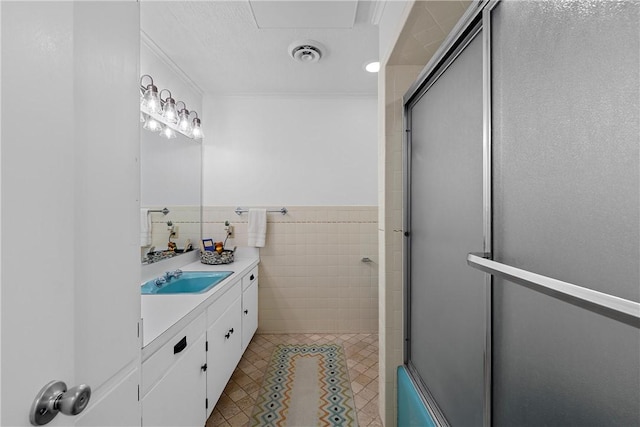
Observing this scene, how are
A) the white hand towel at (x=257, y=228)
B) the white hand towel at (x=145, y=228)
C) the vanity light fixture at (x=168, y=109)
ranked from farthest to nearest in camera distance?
1. the white hand towel at (x=257, y=228)
2. the vanity light fixture at (x=168, y=109)
3. the white hand towel at (x=145, y=228)

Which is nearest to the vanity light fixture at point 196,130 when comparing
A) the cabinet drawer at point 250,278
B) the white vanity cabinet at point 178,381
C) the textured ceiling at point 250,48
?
the textured ceiling at point 250,48

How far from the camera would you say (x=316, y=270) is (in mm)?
2775

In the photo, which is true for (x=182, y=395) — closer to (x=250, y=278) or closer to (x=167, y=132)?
(x=250, y=278)

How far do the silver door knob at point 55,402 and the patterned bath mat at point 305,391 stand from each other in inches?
58.0

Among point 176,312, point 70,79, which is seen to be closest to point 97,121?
point 70,79

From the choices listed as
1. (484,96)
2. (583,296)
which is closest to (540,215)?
(583,296)

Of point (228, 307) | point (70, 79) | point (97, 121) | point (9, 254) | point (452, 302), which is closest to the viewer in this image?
point (9, 254)

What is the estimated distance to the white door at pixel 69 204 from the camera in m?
0.40

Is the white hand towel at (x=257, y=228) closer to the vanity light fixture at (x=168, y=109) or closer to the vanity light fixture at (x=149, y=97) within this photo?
the vanity light fixture at (x=168, y=109)

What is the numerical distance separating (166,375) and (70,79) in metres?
1.09

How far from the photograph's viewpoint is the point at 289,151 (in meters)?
2.78

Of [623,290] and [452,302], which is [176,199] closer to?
[452,302]

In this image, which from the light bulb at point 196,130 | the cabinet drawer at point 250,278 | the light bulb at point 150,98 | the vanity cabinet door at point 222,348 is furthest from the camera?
the light bulb at point 196,130

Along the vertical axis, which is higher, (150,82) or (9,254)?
(150,82)
